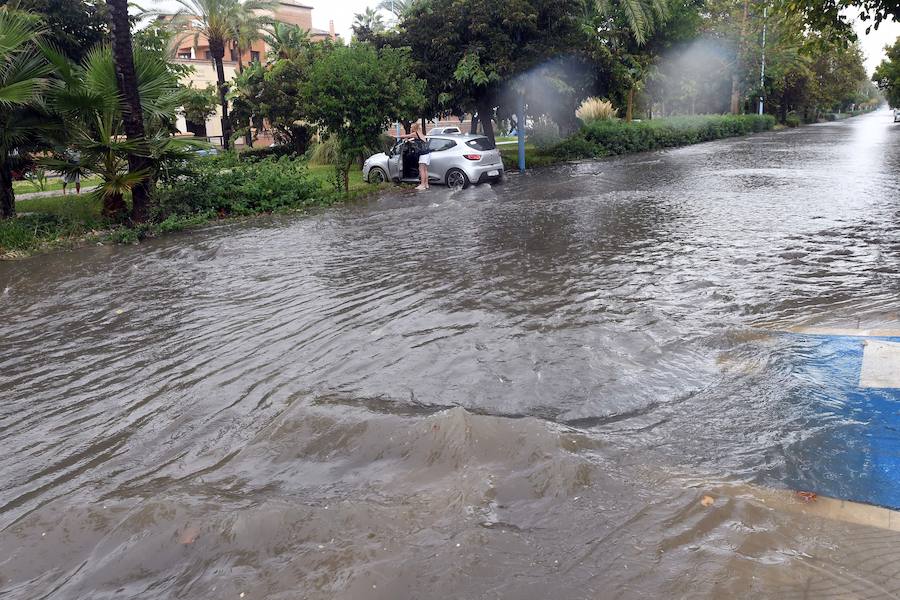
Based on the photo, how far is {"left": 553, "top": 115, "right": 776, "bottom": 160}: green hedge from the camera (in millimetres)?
29109

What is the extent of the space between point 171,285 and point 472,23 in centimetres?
1534

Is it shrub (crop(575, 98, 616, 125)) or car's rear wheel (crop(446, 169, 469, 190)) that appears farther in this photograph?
shrub (crop(575, 98, 616, 125))

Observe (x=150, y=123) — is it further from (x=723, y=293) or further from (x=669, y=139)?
(x=669, y=139)

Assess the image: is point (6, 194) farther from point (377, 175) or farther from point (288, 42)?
point (288, 42)

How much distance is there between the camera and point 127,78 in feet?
42.2

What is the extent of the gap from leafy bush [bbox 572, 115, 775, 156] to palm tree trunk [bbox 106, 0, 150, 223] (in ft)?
62.4

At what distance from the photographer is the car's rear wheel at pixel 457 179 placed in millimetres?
18906

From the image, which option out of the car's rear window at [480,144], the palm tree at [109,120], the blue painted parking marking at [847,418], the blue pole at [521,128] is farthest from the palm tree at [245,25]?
the blue painted parking marking at [847,418]

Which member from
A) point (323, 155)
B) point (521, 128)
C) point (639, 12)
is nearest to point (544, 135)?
point (521, 128)

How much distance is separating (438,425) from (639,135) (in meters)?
30.4

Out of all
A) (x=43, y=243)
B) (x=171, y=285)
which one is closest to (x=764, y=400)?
(x=171, y=285)

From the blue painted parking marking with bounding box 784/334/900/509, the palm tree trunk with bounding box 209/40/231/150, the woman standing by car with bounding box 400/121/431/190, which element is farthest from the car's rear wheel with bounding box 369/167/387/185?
the blue painted parking marking with bounding box 784/334/900/509

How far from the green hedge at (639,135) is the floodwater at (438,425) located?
1940 cm

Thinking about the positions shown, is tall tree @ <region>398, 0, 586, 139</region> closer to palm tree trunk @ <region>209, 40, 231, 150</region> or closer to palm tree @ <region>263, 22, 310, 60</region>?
palm tree @ <region>263, 22, 310, 60</region>
